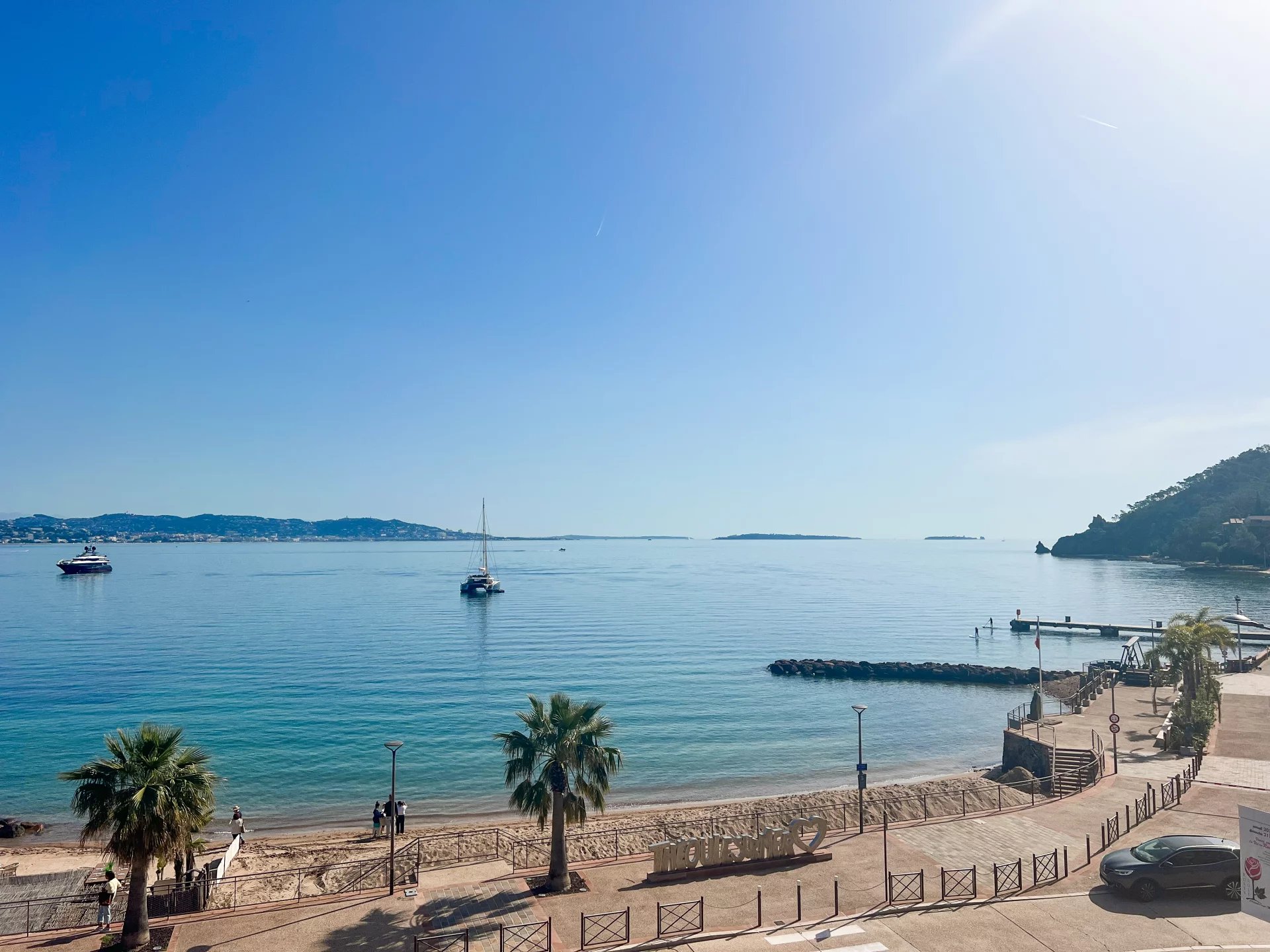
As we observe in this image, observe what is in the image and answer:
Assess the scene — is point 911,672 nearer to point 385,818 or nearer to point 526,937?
point 385,818

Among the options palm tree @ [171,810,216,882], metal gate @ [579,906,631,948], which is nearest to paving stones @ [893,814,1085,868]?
metal gate @ [579,906,631,948]

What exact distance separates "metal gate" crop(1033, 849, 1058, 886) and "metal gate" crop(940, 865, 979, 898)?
1583 mm

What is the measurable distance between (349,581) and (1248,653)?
18319 centimetres

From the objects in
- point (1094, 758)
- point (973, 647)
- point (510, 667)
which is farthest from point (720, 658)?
point (1094, 758)

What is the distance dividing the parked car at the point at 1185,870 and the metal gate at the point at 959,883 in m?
3.63

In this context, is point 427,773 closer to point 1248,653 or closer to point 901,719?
point 901,719

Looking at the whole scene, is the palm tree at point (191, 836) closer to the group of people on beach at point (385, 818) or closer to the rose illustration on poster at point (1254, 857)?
the group of people on beach at point (385, 818)

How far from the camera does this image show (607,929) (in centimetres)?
1811

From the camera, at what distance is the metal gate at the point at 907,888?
2005 cm

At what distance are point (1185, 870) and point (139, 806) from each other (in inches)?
1046

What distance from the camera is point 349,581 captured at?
191 metres

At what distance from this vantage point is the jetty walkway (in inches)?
684

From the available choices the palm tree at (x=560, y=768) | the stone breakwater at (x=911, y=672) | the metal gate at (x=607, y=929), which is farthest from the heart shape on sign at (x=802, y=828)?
the stone breakwater at (x=911, y=672)

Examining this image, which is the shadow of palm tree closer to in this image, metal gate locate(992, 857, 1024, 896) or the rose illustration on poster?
metal gate locate(992, 857, 1024, 896)
